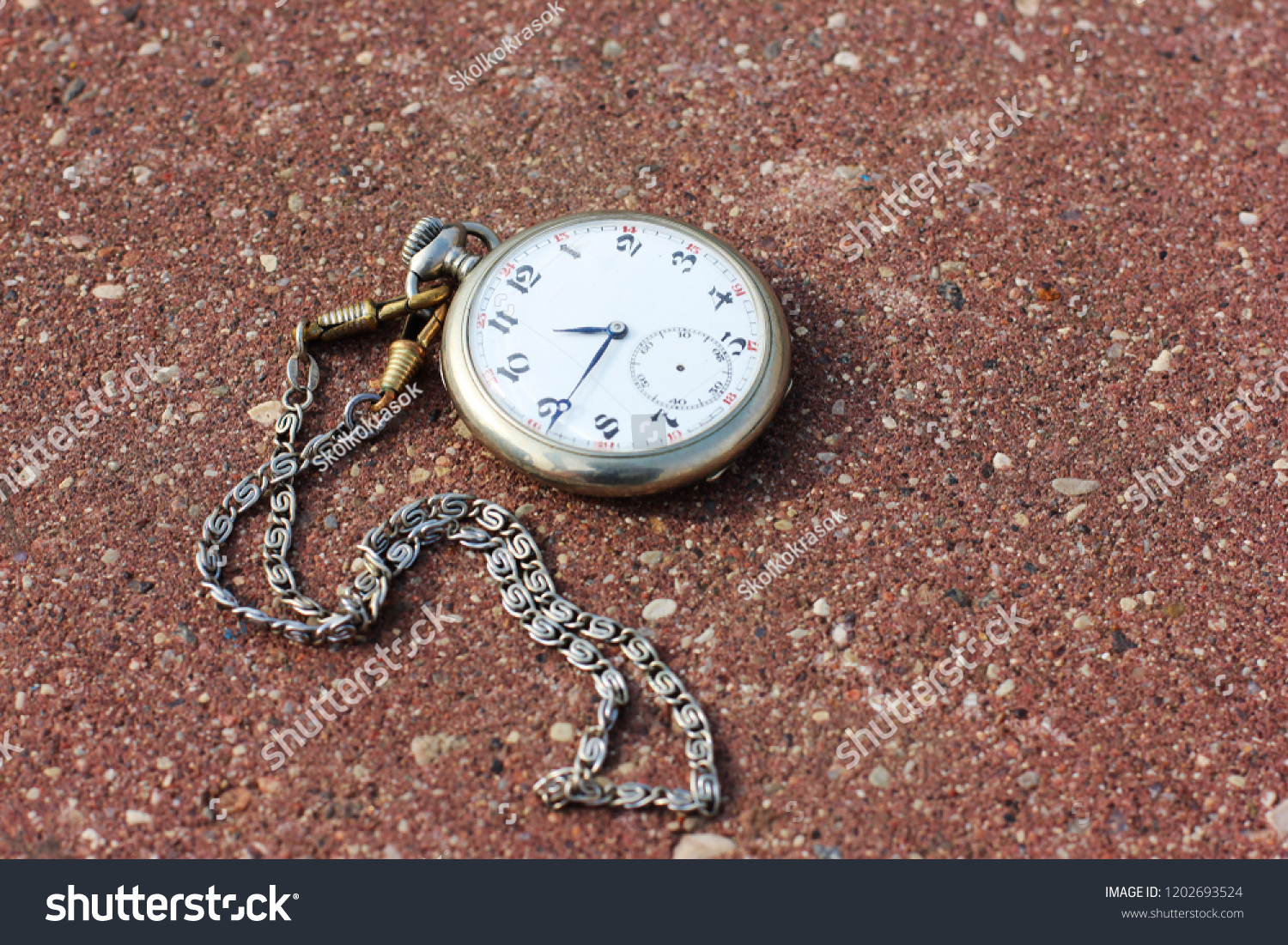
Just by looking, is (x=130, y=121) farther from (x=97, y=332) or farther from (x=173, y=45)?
(x=97, y=332)

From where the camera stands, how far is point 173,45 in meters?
4.89

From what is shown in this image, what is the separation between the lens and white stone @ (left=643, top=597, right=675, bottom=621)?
11.7ft

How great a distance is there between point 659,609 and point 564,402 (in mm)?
715

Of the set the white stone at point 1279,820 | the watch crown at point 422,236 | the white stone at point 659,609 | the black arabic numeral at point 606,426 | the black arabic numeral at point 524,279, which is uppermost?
the watch crown at point 422,236

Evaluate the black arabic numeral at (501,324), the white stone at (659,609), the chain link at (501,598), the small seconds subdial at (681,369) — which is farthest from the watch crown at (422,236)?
the white stone at (659,609)

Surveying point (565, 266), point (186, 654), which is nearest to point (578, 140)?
point (565, 266)

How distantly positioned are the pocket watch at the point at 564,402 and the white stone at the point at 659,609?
10 cm

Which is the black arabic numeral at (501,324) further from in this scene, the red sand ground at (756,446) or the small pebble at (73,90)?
the small pebble at (73,90)

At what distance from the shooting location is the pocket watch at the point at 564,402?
3.46m

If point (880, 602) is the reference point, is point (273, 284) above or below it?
above

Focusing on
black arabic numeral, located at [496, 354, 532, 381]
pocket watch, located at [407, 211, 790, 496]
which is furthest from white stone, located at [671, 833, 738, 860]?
black arabic numeral, located at [496, 354, 532, 381]

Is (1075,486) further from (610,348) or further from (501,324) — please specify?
(501,324)

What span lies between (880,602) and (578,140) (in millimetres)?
2284

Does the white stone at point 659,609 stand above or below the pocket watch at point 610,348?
below
